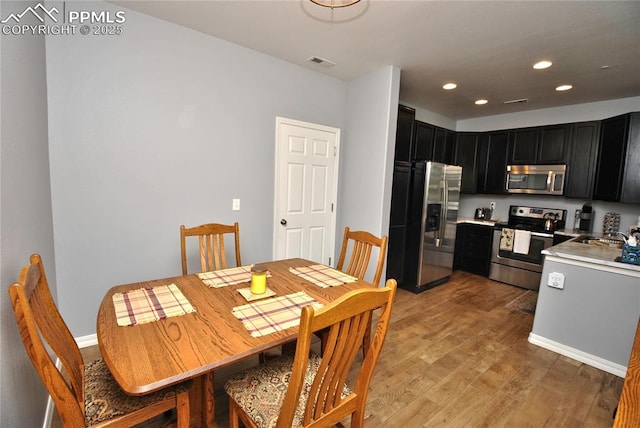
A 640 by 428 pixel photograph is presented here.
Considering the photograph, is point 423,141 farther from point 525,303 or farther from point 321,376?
point 321,376

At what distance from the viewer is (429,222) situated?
12.4 ft

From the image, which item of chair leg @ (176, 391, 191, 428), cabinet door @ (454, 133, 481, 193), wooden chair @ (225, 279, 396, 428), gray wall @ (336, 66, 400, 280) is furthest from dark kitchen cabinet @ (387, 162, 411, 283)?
chair leg @ (176, 391, 191, 428)

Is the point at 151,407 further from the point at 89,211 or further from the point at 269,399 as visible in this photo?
the point at 89,211

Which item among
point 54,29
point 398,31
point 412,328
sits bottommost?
point 412,328

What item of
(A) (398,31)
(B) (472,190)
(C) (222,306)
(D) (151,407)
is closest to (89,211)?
(C) (222,306)

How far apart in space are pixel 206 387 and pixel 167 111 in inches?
85.6

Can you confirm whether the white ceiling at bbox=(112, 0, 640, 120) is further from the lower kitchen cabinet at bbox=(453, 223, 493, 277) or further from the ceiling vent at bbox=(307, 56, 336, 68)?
the lower kitchen cabinet at bbox=(453, 223, 493, 277)

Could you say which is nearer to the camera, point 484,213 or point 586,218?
point 586,218

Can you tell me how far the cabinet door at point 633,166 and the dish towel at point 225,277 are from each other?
412 centimetres

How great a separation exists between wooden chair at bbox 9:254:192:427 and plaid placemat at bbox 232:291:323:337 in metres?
0.37

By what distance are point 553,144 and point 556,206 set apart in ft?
3.17

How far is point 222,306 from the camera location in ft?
4.69

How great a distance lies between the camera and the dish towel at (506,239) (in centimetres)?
420

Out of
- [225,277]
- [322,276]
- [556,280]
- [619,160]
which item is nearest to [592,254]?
[556,280]
